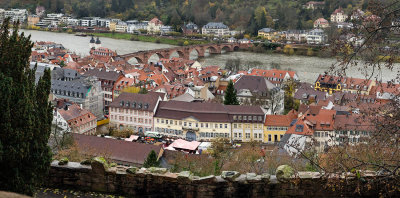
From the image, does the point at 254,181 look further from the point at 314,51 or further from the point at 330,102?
the point at 314,51

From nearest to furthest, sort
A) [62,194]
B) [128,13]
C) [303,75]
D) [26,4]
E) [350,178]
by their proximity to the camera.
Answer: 1. [350,178]
2. [62,194]
3. [303,75]
4. [128,13]
5. [26,4]

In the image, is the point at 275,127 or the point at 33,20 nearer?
the point at 275,127

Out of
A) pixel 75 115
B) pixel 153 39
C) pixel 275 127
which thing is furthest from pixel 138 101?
pixel 153 39

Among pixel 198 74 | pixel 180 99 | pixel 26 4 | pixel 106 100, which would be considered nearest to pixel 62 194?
pixel 180 99

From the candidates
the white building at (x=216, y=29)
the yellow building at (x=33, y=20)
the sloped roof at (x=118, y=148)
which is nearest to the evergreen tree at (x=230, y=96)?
the sloped roof at (x=118, y=148)

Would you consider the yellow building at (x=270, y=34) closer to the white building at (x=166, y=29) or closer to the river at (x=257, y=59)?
the river at (x=257, y=59)

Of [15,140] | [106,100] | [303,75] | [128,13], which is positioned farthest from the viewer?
[128,13]

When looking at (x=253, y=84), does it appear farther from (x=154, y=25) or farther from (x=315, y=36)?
(x=154, y=25)

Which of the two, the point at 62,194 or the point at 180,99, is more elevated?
the point at 62,194
